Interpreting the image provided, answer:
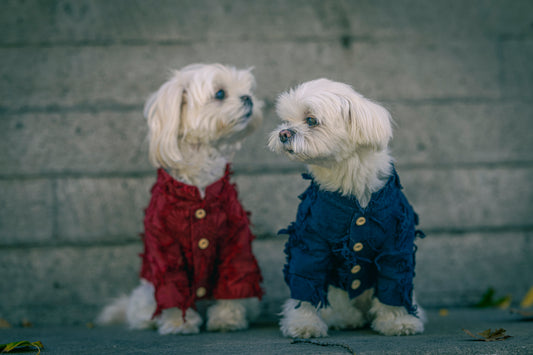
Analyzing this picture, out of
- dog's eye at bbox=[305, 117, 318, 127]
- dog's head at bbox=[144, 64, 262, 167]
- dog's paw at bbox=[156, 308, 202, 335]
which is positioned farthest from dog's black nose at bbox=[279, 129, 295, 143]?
dog's paw at bbox=[156, 308, 202, 335]

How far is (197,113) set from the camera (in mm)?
3031

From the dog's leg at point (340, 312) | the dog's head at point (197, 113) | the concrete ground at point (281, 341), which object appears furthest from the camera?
the dog's head at point (197, 113)

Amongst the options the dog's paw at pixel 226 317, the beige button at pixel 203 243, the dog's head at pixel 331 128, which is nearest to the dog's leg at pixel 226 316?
the dog's paw at pixel 226 317

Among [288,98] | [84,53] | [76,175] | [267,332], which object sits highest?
[84,53]

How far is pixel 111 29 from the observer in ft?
12.5

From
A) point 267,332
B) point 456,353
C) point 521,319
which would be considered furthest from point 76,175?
point 521,319

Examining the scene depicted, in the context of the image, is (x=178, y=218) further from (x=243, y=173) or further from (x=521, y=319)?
(x=521, y=319)

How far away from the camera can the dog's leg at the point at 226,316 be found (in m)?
3.02

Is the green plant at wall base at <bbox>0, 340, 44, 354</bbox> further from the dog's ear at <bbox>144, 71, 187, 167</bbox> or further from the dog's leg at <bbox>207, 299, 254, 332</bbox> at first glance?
the dog's ear at <bbox>144, 71, 187, 167</bbox>

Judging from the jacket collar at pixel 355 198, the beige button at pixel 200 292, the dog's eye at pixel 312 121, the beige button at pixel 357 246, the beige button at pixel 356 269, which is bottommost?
the beige button at pixel 200 292

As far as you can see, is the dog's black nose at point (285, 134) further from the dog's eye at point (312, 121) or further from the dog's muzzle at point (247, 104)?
the dog's muzzle at point (247, 104)

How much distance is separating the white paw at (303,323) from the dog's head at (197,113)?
3.66 feet

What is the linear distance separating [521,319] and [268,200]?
6.33 feet

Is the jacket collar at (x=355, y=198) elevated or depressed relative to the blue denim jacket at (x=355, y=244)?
elevated
